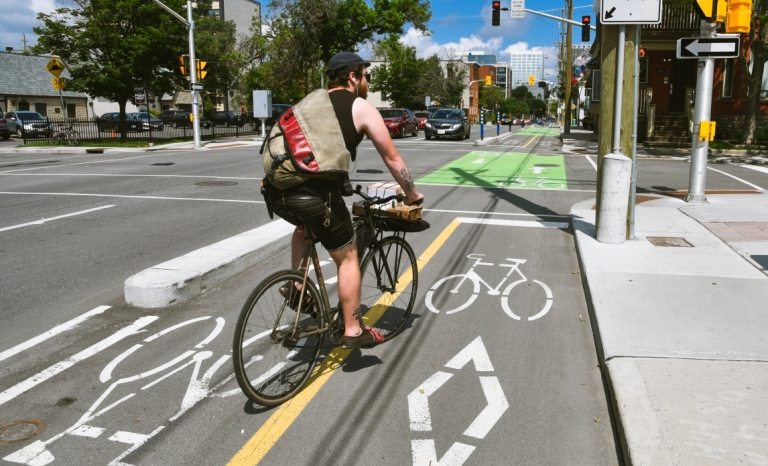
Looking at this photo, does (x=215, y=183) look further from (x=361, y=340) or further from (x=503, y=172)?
(x=361, y=340)

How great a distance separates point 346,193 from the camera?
401 cm

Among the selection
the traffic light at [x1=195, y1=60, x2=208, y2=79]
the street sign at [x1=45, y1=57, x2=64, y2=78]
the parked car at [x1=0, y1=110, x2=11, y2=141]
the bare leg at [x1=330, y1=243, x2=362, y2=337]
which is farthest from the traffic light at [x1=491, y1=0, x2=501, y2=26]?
the parked car at [x1=0, y1=110, x2=11, y2=141]

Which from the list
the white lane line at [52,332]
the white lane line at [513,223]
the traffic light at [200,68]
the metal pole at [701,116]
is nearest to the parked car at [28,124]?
the traffic light at [200,68]

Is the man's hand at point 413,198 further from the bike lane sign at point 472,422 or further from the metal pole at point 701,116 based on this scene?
the metal pole at point 701,116

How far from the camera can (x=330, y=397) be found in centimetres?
404

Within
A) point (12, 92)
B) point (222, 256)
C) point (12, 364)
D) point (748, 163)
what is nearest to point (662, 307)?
point (222, 256)

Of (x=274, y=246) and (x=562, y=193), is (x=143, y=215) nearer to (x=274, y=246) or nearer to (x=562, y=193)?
(x=274, y=246)

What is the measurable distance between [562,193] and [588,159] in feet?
29.0

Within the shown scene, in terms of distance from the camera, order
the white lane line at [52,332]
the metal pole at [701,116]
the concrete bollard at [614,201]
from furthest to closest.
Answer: the metal pole at [701,116] → the concrete bollard at [614,201] → the white lane line at [52,332]

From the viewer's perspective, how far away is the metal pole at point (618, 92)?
773cm

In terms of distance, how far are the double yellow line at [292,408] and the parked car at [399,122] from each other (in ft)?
96.3

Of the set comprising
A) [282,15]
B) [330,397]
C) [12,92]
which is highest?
[282,15]

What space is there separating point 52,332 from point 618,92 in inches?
255

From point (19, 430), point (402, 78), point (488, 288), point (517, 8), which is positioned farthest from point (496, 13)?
point (402, 78)
